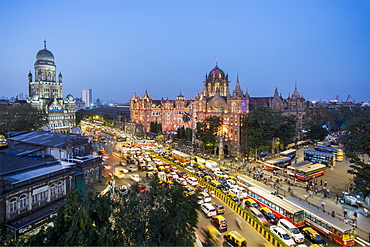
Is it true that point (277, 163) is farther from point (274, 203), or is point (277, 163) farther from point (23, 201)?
point (23, 201)

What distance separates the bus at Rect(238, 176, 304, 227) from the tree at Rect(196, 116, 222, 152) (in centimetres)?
2283

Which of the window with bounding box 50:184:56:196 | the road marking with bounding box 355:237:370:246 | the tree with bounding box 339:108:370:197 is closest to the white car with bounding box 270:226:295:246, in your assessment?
the road marking with bounding box 355:237:370:246

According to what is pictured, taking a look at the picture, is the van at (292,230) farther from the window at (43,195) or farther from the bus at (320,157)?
the bus at (320,157)

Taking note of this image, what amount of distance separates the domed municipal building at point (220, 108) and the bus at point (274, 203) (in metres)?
25.4

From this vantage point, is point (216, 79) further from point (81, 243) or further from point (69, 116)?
point (81, 243)

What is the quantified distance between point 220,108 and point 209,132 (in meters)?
9.75

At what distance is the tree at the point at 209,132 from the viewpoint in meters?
57.7

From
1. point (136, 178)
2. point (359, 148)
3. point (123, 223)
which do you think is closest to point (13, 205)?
point (123, 223)

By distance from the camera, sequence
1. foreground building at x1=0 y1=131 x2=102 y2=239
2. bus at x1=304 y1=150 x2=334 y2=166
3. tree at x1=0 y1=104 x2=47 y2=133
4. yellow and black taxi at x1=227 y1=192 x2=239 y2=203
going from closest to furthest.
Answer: foreground building at x1=0 y1=131 x2=102 y2=239, yellow and black taxi at x1=227 y1=192 x2=239 y2=203, bus at x1=304 y1=150 x2=334 y2=166, tree at x1=0 y1=104 x2=47 y2=133

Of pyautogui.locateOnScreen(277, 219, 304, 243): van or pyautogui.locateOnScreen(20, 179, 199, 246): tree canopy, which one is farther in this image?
pyautogui.locateOnScreen(277, 219, 304, 243): van

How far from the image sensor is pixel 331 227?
22.5 meters

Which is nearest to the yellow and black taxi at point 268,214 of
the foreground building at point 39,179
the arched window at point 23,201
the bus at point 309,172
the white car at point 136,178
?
the bus at point 309,172

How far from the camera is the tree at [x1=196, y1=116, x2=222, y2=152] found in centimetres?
5766

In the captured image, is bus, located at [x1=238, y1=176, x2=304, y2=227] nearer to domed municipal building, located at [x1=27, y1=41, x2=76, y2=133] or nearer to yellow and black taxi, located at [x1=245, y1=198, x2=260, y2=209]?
yellow and black taxi, located at [x1=245, y1=198, x2=260, y2=209]
